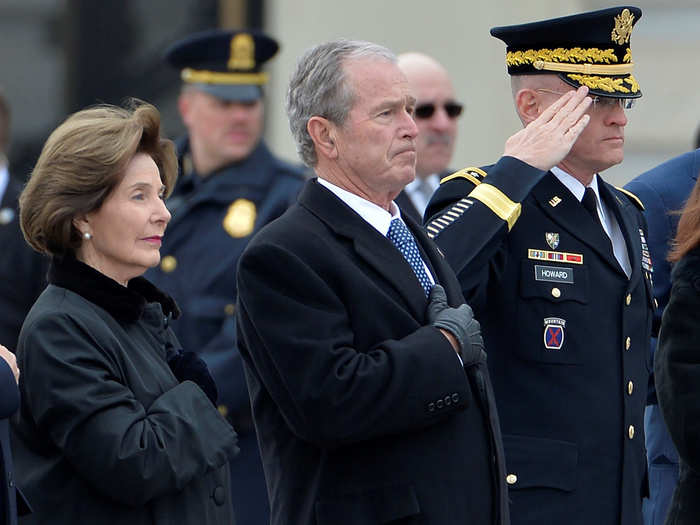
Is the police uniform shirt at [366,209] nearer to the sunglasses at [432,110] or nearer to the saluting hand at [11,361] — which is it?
the saluting hand at [11,361]

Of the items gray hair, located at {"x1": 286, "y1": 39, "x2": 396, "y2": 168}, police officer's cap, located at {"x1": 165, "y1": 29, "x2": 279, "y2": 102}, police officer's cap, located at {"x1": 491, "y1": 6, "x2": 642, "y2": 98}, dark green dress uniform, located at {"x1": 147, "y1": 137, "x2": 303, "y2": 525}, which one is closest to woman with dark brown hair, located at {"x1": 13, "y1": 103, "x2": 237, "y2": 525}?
gray hair, located at {"x1": 286, "y1": 39, "x2": 396, "y2": 168}

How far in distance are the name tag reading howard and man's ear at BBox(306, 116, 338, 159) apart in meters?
0.63

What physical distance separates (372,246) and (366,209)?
0.41ft

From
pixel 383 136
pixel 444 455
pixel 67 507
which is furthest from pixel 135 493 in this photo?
pixel 383 136

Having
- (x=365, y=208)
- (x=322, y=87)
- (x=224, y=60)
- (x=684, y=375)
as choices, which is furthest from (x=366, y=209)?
(x=224, y=60)

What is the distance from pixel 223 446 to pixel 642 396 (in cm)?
107

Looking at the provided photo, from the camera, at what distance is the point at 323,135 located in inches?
146

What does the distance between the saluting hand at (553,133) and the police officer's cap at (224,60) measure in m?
2.37

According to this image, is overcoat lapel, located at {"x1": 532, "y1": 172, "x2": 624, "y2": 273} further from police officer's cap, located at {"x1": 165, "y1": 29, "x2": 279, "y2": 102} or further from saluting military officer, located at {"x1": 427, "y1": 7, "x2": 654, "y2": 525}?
police officer's cap, located at {"x1": 165, "y1": 29, "x2": 279, "y2": 102}

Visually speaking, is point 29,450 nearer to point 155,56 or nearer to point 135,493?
point 135,493

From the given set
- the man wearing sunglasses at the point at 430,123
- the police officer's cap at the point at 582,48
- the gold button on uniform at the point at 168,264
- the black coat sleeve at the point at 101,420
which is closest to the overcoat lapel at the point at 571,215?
the police officer's cap at the point at 582,48

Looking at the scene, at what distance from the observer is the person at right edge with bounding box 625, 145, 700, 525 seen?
15.3 feet

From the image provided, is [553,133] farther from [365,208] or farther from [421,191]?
[421,191]

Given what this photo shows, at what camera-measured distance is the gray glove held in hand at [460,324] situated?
3.49 metres
